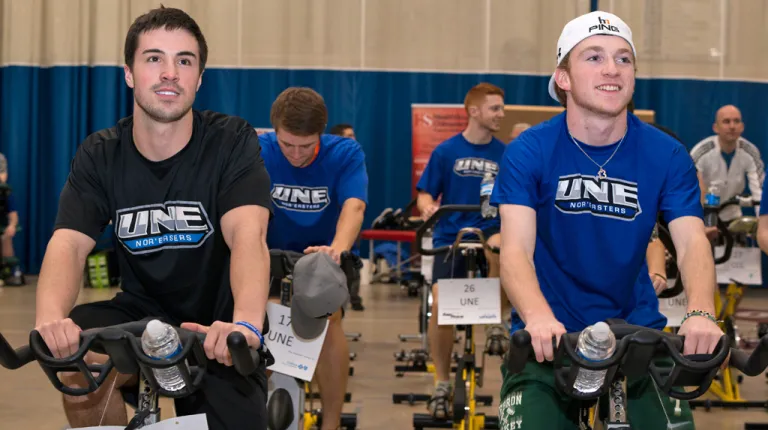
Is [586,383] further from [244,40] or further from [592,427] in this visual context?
[244,40]

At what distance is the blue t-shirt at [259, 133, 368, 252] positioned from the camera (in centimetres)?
552

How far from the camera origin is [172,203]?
3.23 m

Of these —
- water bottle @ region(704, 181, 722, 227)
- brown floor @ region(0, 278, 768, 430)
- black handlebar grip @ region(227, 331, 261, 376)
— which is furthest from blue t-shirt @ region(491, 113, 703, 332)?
water bottle @ region(704, 181, 722, 227)

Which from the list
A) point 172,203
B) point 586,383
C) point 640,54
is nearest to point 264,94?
point 640,54

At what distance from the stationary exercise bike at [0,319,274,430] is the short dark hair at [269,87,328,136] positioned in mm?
2818

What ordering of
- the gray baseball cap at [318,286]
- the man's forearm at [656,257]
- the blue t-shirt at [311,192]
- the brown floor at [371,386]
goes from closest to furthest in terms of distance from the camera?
the gray baseball cap at [318,286]
the man's forearm at [656,257]
the blue t-shirt at [311,192]
the brown floor at [371,386]

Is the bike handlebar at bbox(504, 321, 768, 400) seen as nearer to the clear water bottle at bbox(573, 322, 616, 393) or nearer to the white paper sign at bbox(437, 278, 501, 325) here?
the clear water bottle at bbox(573, 322, 616, 393)

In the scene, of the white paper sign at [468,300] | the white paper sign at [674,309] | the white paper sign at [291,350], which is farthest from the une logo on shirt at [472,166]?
the white paper sign at [291,350]

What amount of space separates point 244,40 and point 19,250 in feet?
13.4

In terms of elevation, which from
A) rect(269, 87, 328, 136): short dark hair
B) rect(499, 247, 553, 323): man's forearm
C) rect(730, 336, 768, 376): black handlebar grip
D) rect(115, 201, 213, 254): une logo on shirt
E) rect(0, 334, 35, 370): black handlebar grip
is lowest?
rect(0, 334, 35, 370): black handlebar grip

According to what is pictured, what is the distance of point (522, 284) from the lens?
2.90 metres

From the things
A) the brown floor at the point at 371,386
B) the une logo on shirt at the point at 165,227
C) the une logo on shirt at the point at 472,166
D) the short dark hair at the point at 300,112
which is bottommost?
the brown floor at the point at 371,386

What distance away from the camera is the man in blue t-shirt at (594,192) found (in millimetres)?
3119

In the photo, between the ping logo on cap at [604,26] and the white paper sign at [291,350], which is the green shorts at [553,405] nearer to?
the ping logo on cap at [604,26]
